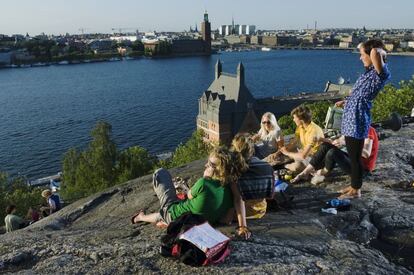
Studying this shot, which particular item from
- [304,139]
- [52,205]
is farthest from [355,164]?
[52,205]

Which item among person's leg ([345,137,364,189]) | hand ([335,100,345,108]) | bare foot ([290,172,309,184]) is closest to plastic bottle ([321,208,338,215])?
person's leg ([345,137,364,189])

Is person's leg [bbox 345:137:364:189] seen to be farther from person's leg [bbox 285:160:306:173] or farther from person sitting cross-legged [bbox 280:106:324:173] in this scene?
person's leg [bbox 285:160:306:173]

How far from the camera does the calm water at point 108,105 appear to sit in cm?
4259

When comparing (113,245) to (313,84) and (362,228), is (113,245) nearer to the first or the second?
(362,228)

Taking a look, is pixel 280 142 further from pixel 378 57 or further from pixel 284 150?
pixel 378 57

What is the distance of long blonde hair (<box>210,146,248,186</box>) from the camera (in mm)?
4270

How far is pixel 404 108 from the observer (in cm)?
1875

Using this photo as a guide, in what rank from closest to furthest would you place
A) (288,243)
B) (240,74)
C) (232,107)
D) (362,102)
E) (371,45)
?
(288,243) < (371,45) < (362,102) < (232,107) < (240,74)

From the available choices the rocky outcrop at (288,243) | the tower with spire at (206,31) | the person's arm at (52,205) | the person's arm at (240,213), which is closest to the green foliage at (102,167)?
the person's arm at (52,205)

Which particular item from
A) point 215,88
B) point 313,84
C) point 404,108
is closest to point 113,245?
point 404,108

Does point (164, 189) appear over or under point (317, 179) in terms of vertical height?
over

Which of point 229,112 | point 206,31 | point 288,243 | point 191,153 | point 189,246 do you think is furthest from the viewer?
point 206,31

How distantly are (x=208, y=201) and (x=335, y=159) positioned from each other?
221 cm

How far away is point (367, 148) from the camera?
5570 millimetres
